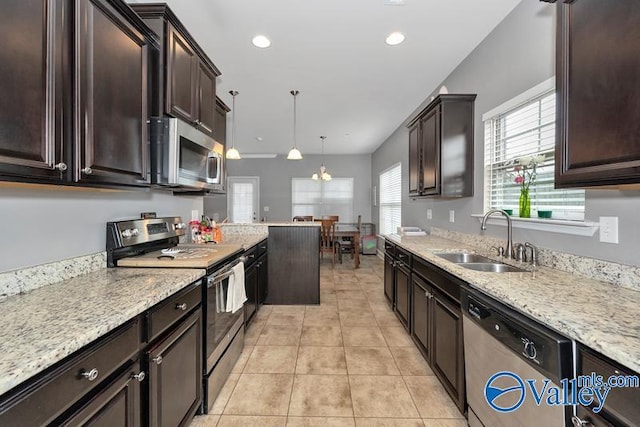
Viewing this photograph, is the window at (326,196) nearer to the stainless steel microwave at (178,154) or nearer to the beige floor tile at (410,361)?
the beige floor tile at (410,361)

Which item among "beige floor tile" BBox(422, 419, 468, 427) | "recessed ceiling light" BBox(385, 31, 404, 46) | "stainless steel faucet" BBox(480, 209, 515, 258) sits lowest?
"beige floor tile" BBox(422, 419, 468, 427)

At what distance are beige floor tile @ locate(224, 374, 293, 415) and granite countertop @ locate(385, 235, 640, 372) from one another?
1365 mm

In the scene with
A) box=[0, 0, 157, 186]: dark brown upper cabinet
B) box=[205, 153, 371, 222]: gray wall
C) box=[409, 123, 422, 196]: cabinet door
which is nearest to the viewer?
box=[0, 0, 157, 186]: dark brown upper cabinet

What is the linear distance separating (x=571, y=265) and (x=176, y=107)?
96.3 inches

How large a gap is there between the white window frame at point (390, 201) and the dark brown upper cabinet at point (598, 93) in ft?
13.1

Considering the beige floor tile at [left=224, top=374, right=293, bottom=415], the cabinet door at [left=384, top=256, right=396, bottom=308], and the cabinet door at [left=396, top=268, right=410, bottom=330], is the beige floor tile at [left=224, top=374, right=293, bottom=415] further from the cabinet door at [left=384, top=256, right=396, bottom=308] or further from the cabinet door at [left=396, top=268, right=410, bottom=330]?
the cabinet door at [left=384, top=256, right=396, bottom=308]

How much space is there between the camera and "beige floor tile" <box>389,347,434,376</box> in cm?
209

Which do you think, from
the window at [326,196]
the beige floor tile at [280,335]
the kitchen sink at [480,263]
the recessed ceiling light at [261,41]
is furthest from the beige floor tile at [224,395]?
the window at [326,196]

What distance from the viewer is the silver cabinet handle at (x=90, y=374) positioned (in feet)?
2.60

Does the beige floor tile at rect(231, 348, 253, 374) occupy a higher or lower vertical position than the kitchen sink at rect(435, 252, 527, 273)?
lower

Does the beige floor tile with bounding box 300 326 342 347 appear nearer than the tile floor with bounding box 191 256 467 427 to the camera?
No

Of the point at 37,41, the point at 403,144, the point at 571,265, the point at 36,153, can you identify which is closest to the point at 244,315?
the point at 36,153

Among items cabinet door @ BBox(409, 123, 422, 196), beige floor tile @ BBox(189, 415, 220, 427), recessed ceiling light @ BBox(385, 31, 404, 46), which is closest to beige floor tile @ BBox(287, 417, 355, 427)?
beige floor tile @ BBox(189, 415, 220, 427)

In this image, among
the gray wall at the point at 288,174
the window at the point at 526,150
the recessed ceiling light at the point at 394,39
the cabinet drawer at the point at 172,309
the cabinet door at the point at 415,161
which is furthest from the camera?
the gray wall at the point at 288,174
